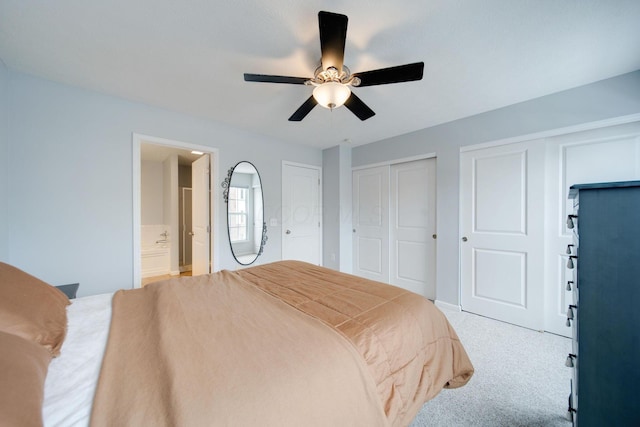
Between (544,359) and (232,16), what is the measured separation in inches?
134

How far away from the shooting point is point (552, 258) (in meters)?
2.36

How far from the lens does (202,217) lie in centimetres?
322

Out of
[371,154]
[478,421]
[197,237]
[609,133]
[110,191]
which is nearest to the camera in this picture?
[478,421]

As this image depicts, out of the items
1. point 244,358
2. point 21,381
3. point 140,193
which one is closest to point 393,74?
point 244,358

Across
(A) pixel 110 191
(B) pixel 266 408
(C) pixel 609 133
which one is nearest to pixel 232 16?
(B) pixel 266 408

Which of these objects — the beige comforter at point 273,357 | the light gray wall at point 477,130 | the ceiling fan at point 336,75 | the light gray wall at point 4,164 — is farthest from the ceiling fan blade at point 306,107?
the light gray wall at point 4,164

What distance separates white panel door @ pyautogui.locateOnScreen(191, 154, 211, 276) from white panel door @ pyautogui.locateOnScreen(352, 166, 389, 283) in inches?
92.0

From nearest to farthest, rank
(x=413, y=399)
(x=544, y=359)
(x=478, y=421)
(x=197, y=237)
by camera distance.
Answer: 1. (x=413, y=399)
2. (x=478, y=421)
3. (x=544, y=359)
4. (x=197, y=237)

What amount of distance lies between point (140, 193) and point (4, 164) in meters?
1.03

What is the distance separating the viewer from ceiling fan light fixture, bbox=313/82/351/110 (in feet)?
5.24

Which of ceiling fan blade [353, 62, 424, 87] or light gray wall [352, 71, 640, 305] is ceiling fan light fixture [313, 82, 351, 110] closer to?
ceiling fan blade [353, 62, 424, 87]

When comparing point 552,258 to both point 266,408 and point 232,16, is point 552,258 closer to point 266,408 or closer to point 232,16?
point 266,408

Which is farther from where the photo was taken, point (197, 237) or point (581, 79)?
point (197, 237)

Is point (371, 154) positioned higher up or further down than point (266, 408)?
higher up
